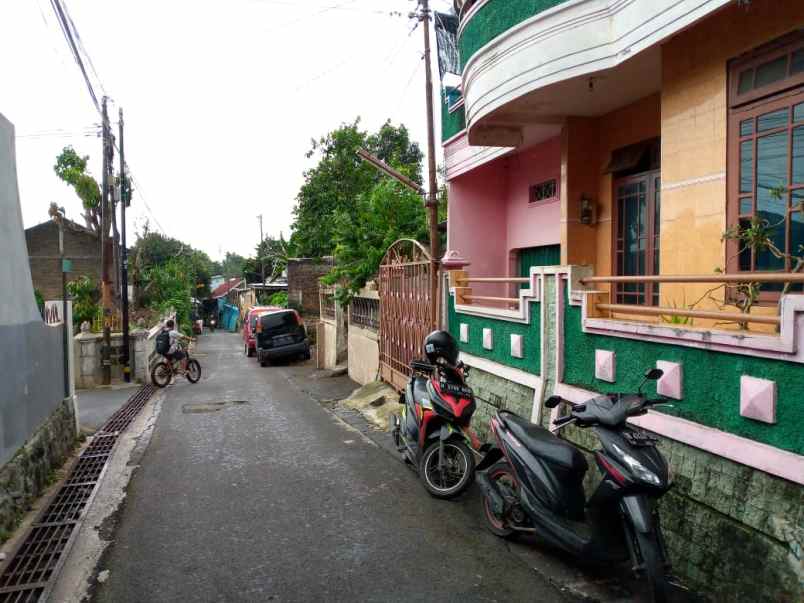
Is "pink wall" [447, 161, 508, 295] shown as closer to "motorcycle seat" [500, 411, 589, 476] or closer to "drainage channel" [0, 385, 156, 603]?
"drainage channel" [0, 385, 156, 603]

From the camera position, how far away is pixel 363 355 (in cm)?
1459

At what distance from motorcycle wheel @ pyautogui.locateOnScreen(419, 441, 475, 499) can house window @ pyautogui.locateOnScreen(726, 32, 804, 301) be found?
Result: 2726mm

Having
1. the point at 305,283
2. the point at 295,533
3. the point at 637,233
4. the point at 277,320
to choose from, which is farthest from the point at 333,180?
the point at 295,533

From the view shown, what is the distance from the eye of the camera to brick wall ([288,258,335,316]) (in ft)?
98.2

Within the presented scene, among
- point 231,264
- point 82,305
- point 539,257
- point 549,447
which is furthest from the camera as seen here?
point 231,264

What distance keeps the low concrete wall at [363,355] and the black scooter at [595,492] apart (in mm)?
8577

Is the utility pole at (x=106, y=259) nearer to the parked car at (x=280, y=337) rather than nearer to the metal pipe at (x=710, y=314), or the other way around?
the parked car at (x=280, y=337)

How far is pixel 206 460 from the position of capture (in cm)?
747

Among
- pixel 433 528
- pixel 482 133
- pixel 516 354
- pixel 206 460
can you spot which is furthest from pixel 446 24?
pixel 433 528

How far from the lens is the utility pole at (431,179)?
31.7ft

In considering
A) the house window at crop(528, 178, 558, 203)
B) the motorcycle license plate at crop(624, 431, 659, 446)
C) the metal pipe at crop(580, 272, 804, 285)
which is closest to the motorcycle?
the house window at crop(528, 178, 558, 203)

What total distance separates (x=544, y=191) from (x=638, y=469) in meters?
7.21

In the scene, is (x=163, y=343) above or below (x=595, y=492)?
below

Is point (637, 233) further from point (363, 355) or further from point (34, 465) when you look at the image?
point (363, 355)
